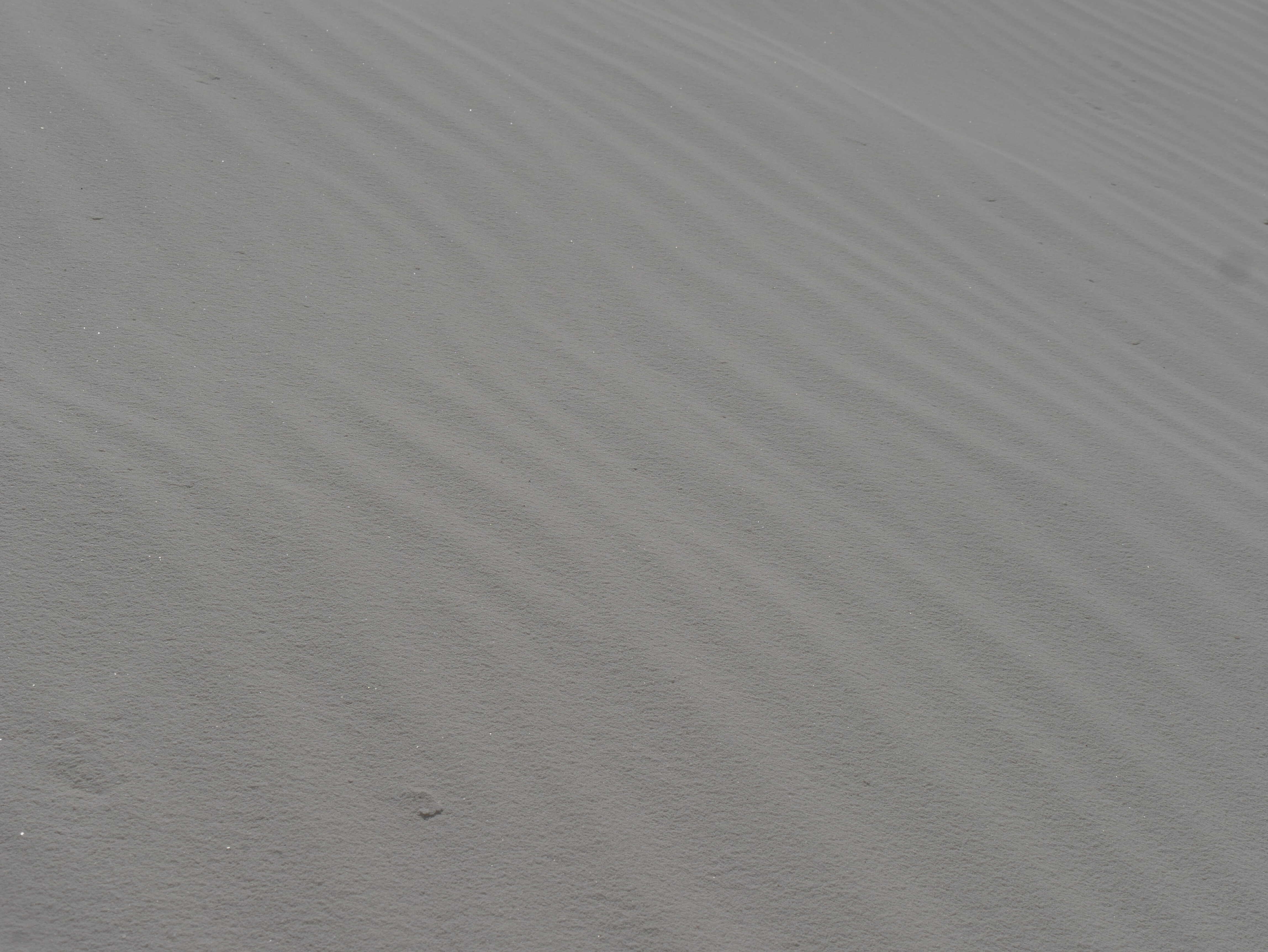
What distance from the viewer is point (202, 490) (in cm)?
209

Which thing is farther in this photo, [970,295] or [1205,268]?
[1205,268]

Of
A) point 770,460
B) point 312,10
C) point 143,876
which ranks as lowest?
point 143,876

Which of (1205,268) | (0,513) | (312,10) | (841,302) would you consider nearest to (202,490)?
(0,513)

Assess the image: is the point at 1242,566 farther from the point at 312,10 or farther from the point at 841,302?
the point at 312,10

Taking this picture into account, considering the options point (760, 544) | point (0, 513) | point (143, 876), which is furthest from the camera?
point (760, 544)

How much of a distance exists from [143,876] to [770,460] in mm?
1472

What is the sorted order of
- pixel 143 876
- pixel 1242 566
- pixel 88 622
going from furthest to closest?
1. pixel 1242 566
2. pixel 88 622
3. pixel 143 876

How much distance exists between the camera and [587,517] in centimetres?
223

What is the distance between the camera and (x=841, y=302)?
10.1 feet

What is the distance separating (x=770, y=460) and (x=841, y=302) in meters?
0.81

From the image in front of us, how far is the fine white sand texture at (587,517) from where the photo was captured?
162 centimetres

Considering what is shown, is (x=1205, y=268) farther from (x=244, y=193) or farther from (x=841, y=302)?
(x=244, y=193)

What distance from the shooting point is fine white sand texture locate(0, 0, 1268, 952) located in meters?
1.62

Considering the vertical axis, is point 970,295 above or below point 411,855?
above
